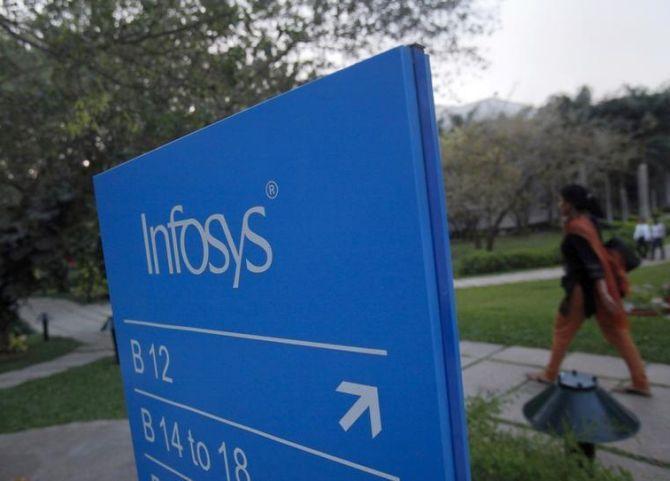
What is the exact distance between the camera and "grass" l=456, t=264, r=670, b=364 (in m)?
6.11

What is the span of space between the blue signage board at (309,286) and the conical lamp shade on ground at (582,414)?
1720 mm

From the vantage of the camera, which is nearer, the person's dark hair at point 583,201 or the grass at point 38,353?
the person's dark hair at point 583,201

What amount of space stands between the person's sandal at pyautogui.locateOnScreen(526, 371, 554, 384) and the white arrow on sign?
4442 mm

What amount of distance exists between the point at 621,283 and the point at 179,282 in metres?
4.27

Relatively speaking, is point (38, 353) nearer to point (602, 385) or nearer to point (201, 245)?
point (602, 385)

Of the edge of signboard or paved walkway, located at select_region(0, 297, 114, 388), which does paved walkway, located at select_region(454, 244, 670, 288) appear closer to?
paved walkway, located at select_region(0, 297, 114, 388)

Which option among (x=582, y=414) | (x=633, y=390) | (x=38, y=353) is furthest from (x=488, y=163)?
(x=582, y=414)

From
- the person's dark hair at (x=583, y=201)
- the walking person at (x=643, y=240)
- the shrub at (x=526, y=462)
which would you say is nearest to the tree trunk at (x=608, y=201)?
the walking person at (x=643, y=240)

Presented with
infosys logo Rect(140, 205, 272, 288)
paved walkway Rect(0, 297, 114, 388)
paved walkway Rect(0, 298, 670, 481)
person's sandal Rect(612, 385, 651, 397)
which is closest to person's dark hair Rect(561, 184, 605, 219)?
person's sandal Rect(612, 385, 651, 397)

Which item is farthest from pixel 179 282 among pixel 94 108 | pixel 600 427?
pixel 94 108

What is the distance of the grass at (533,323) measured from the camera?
6.11 meters

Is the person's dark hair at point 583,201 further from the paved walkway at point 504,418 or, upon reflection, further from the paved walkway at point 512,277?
the paved walkway at point 512,277

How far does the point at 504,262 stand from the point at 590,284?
45.8ft

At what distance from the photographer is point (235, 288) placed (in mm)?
1248
